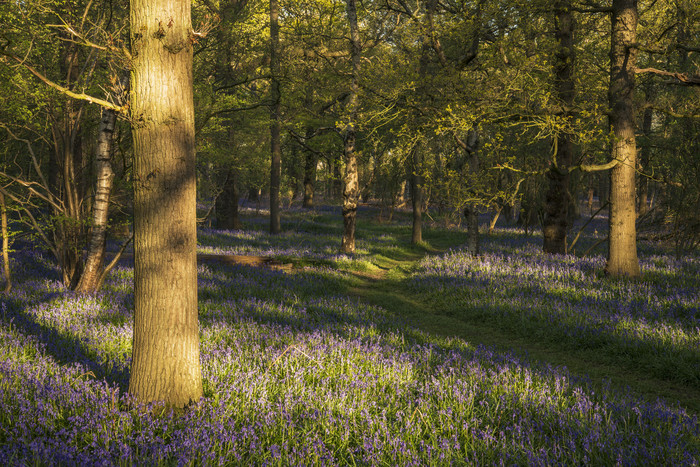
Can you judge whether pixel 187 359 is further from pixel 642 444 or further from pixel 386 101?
pixel 386 101

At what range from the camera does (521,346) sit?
7805 mm

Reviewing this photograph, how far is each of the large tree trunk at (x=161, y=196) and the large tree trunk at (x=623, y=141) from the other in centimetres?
967

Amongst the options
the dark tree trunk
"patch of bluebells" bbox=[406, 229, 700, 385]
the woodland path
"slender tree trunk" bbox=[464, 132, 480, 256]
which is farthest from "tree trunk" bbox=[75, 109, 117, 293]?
the dark tree trunk

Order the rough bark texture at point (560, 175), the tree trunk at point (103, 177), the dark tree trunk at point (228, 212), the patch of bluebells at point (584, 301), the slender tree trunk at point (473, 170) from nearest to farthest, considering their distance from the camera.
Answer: the patch of bluebells at point (584, 301) → the tree trunk at point (103, 177) → the rough bark texture at point (560, 175) → the slender tree trunk at point (473, 170) → the dark tree trunk at point (228, 212)

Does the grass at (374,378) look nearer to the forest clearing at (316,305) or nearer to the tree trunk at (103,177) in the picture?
the forest clearing at (316,305)

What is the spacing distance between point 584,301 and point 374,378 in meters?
6.35

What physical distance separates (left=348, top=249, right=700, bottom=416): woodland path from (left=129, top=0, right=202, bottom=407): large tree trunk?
444 cm

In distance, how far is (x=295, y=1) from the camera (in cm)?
1769

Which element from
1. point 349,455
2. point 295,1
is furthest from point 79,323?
point 295,1

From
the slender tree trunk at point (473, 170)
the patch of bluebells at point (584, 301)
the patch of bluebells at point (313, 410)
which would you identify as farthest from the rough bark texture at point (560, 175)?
the patch of bluebells at point (313, 410)

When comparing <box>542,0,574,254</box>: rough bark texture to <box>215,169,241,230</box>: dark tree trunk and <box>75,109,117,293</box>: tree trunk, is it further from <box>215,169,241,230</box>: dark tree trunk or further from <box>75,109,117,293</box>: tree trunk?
<box>215,169,241,230</box>: dark tree trunk

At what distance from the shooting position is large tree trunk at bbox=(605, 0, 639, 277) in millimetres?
9961

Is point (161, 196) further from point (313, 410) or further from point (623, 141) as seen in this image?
point (623, 141)

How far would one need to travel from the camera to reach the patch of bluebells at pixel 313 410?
3266mm
